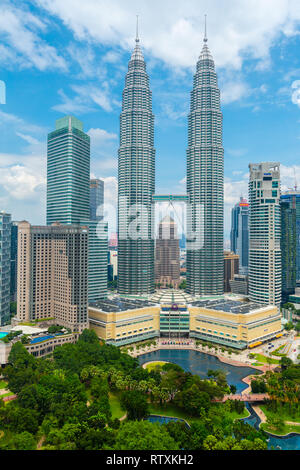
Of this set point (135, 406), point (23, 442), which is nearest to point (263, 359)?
point (135, 406)

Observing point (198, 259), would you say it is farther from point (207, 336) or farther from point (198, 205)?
point (207, 336)

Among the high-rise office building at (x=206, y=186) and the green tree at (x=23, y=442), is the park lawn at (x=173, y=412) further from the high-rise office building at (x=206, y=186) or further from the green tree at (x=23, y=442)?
the high-rise office building at (x=206, y=186)

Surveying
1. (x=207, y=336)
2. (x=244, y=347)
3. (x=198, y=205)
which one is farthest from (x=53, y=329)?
(x=198, y=205)

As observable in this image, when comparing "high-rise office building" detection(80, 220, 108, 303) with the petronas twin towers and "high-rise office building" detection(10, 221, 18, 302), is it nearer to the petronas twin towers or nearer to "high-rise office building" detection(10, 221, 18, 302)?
the petronas twin towers

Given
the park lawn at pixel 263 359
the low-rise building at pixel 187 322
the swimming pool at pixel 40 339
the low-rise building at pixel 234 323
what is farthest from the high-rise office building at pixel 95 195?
the park lawn at pixel 263 359

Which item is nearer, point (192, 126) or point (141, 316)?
point (141, 316)

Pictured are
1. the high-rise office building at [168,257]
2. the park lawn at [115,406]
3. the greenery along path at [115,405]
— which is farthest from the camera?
the high-rise office building at [168,257]
